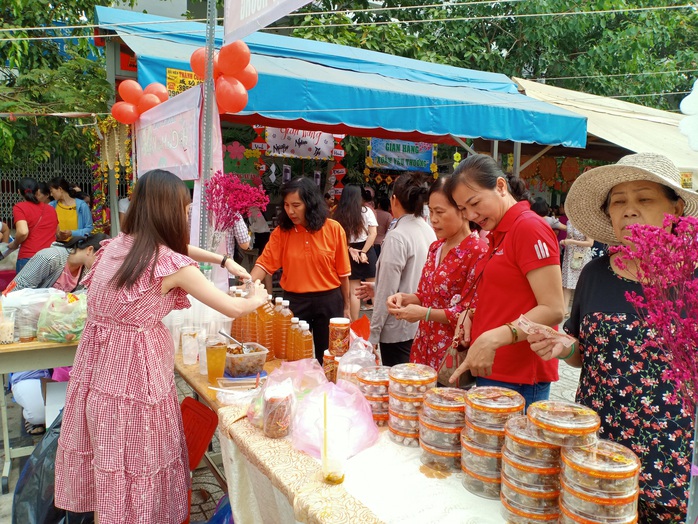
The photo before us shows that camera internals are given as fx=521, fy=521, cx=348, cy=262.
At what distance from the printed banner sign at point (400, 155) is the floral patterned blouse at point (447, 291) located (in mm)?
6893

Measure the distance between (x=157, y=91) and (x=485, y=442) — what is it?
4390 mm

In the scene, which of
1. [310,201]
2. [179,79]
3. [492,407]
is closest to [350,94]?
[179,79]

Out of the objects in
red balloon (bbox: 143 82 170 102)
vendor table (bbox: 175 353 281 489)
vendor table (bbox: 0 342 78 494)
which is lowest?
vendor table (bbox: 0 342 78 494)

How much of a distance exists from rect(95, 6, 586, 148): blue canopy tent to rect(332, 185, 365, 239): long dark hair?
768 millimetres

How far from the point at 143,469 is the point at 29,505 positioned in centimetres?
81

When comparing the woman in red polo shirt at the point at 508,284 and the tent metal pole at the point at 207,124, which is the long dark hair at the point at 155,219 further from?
the tent metal pole at the point at 207,124

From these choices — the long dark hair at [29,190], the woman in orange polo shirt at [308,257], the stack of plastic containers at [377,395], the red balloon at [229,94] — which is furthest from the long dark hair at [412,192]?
the long dark hair at [29,190]

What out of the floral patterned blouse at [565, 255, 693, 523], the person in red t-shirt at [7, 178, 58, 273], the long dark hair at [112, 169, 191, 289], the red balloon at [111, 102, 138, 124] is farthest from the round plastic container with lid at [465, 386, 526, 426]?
Answer: the person in red t-shirt at [7, 178, 58, 273]

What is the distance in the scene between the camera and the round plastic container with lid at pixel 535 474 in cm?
116

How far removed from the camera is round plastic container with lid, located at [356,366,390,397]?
1.75 metres

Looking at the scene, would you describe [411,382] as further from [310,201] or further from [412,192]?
[310,201]

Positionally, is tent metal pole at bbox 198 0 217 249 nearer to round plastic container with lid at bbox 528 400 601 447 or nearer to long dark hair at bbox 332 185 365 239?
round plastic container with lid at bbox 528 400 601 447

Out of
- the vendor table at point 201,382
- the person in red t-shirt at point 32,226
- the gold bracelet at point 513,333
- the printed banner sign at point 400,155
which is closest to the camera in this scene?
the gold bracelet at point 513,333

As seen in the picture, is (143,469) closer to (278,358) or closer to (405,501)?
(278,358)
